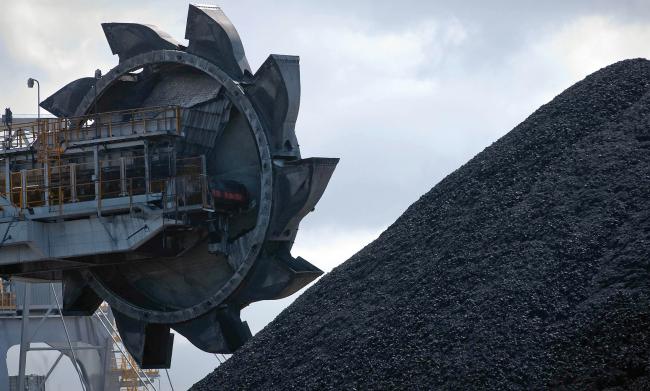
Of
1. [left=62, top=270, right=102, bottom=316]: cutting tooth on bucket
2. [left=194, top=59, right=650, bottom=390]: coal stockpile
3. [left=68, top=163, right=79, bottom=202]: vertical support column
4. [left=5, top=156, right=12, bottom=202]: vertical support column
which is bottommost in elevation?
[left=194, top=59, right=650, bottom=390]: coal stockpile

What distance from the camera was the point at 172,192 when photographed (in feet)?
91.1

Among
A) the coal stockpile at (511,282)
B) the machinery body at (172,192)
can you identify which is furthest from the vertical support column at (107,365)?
the coal stockpile at (511,282)

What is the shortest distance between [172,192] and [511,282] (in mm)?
10345

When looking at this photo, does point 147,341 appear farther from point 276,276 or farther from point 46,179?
point 46,179

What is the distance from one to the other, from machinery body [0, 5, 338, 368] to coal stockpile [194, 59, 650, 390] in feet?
16.5

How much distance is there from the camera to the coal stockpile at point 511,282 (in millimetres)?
17297

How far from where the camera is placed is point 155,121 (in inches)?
1128

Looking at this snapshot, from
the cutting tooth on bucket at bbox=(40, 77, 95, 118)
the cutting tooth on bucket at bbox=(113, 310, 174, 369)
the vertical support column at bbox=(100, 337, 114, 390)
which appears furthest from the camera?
the vertical support column at bbox=(100, 337, 114, 390)

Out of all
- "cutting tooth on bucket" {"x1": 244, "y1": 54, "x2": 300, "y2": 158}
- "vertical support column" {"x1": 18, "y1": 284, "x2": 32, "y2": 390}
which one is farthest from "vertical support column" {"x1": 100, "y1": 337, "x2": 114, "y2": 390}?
"cutting tooth on bucket" {"x1": 244, "y1": 54, "x2": 300, "y2": 158}

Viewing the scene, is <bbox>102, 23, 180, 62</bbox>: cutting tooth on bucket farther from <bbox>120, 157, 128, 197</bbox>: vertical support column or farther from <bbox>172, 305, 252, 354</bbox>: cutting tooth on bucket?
<bbox>172, 305, 252, 354</bbox>: cutting tooth on bucket

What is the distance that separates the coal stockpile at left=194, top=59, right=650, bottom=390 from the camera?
17.3m

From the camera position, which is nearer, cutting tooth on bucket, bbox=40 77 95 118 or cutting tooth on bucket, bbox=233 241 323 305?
cutting tooth on bucket, bbox=233 241 323 305

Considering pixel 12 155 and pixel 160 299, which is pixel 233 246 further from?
pixel 12 155

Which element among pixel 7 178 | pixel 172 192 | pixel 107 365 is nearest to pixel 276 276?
pixel 172 192
